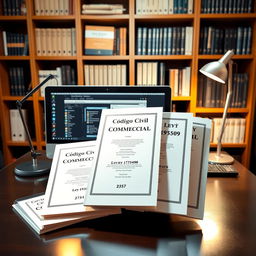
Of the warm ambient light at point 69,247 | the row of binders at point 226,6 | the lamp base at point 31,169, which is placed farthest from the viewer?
the row of binders at point 226,6

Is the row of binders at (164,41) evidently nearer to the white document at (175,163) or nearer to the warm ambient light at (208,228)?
the white document at (175,163)

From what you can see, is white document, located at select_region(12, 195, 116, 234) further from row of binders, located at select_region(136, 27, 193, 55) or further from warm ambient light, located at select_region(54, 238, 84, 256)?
row of binders, located at select_region(136, 27, 193, 55)

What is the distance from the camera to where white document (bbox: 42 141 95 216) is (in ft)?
2.06

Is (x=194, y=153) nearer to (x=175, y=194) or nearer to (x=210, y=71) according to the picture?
(x=175, y=194)

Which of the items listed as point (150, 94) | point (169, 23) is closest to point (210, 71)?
point (150, 94)

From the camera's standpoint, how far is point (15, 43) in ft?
6.90

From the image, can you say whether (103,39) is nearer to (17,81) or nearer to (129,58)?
(129,58)

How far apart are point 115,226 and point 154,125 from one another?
0.96 ft

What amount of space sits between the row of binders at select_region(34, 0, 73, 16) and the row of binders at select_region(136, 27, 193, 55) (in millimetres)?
623

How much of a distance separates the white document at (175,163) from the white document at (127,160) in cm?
3

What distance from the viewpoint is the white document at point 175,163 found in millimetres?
594

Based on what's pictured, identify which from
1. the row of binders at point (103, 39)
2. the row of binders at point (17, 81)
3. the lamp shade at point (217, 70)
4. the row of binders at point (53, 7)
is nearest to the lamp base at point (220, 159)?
the lamp shade at point (217, 70)

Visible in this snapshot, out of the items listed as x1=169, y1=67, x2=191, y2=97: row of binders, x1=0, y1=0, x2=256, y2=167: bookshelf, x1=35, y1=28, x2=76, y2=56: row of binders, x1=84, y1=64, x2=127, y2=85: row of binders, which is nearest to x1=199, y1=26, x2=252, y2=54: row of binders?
x1=0, y1=0, x2=256, y2=167: bookshelf

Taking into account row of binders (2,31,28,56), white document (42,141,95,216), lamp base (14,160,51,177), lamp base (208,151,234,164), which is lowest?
lamp base (208,151,234,164)
